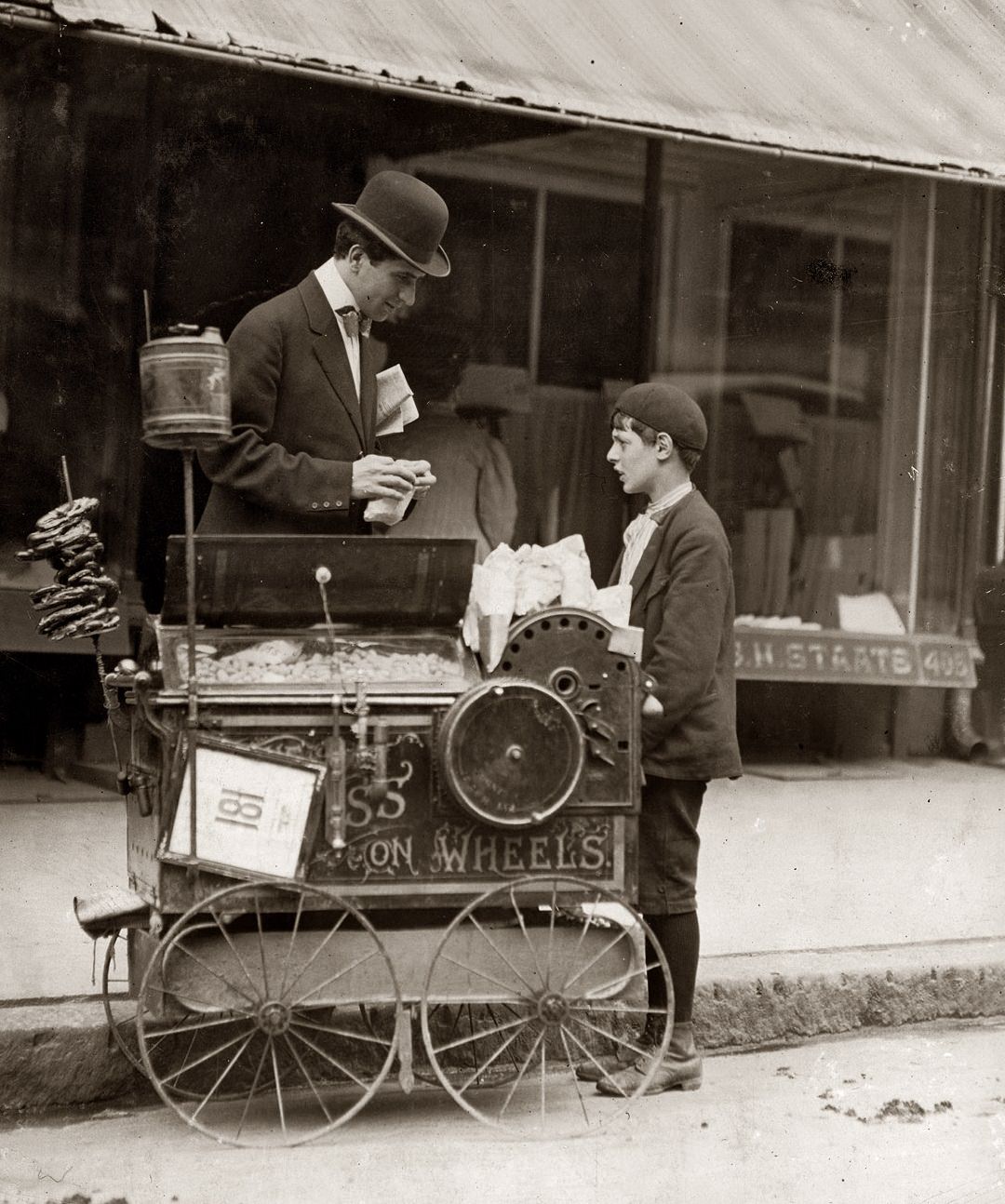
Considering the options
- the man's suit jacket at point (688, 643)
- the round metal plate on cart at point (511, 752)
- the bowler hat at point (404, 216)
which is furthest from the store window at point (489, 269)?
the round metal plate on cart at point (511, 752)

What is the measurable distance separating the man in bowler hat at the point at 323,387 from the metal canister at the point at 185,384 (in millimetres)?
423

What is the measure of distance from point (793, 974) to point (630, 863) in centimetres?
137

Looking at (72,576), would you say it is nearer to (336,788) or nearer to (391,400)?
(336,788)

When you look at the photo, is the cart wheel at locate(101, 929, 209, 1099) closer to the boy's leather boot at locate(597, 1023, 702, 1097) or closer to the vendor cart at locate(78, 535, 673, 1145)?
the vendor cart at locate(78, 535, 673, 1145)

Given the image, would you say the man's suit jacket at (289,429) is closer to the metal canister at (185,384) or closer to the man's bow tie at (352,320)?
the man's bow tie at (352,320)

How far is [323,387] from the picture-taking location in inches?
173

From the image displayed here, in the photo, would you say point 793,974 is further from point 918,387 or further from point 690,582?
point 918,387

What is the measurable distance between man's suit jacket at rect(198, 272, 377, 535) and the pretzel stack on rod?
0.34m

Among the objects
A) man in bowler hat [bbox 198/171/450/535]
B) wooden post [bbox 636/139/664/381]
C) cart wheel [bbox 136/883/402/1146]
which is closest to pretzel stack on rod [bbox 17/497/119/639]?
man in bowler hat [bbox 198/171/450/535]

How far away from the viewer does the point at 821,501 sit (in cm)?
968

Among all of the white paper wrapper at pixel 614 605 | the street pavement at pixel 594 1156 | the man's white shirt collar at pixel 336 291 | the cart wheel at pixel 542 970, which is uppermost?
the man's white shirt collar at pixel 336 291

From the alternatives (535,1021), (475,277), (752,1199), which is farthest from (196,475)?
(752,1199)

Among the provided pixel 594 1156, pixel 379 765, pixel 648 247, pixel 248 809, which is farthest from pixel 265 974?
pixel 648 247

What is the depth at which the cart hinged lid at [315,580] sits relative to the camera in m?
3.93
